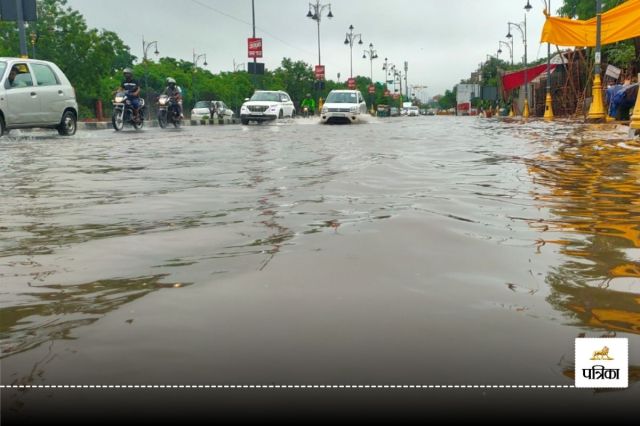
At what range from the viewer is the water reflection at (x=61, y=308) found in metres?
2.10

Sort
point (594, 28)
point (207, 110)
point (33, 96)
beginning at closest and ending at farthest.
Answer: point (33, 96) → point (594, 28) → point (207, 110)

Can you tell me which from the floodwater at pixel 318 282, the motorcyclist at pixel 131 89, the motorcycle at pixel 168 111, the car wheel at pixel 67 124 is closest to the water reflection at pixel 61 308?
the floodwater at pixel 318 282

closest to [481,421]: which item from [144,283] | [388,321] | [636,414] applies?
[636,414]

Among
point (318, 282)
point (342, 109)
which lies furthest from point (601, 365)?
point (342, 109)

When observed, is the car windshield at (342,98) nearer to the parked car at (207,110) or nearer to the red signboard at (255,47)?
the parked car at (207,110)

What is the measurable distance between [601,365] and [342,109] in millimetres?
25401

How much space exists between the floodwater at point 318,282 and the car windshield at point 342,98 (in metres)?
22.0

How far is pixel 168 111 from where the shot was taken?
76.2ft

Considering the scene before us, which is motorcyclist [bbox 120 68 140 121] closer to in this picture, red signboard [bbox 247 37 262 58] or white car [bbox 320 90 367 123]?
white car [bbox 320 90 367 123]

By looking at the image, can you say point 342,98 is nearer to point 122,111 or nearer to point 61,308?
point 122,111

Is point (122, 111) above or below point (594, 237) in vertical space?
above

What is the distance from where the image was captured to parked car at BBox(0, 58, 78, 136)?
14.2m

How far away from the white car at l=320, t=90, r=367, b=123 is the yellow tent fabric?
722 cm

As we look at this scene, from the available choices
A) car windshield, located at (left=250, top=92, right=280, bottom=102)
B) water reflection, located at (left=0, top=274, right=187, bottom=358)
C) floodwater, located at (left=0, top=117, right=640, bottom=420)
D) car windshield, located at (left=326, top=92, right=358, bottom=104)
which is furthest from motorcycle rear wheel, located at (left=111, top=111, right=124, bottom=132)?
water reflection, located at (left=0, top=274, right=187, bottom=358)
